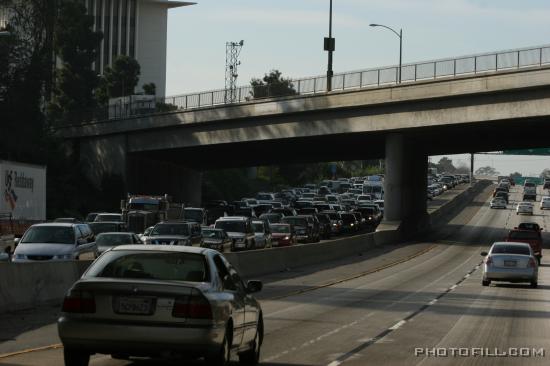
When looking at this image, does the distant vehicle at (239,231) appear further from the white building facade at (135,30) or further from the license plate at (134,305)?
the white building facade at (135,30)

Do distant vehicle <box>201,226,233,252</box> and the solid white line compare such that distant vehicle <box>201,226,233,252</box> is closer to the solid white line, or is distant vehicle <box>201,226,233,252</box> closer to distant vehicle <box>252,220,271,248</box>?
distant vehicle <box>252,220,271,248</box>

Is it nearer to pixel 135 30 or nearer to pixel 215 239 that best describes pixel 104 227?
pixel 215 239

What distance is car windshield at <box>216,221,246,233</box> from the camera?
50.8m

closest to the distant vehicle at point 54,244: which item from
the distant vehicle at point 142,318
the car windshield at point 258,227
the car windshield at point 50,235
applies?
the car windshield at point 50,235

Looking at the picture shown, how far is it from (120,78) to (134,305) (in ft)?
389

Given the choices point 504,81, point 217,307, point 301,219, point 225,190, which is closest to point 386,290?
point 217,307

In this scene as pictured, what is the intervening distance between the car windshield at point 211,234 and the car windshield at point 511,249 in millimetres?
14246

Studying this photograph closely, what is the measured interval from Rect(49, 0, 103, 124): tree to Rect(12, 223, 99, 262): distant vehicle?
252 feet

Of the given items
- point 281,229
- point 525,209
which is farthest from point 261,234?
point 525,209

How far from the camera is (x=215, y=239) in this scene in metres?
45.2

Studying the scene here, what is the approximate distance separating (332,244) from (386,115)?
14.9 metres

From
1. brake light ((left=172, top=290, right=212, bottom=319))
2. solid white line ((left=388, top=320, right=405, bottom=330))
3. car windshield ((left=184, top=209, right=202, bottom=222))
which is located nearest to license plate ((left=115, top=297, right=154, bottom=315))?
brake light ((left=172, top=290, right=212, bottom=319))

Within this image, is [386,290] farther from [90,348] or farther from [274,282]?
[90,348]

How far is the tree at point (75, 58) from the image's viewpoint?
11038 centimetres
